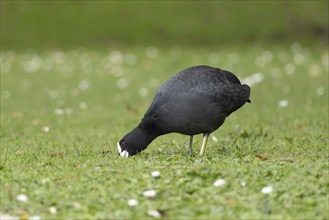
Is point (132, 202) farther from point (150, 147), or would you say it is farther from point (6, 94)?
point (6, 94)

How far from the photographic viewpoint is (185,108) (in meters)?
9.89

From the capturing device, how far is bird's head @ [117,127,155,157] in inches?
398

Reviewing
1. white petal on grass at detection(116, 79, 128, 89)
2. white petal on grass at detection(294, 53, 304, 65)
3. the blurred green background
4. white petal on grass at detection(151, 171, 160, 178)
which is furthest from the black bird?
the blurred green background

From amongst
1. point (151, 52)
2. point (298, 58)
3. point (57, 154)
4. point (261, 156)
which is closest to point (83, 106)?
point (57, 154)

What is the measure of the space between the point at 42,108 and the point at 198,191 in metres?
10.9

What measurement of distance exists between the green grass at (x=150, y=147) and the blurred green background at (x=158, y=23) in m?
4.93

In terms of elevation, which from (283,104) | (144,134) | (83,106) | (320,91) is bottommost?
(144,134)

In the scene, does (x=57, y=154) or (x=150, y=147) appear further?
(x=150, y=147)

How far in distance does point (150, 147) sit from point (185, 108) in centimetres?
210

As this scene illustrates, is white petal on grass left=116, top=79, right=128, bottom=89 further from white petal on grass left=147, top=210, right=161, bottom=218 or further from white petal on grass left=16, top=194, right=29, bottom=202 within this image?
white petal on grass left=147, top=210, right=161, bottom=218

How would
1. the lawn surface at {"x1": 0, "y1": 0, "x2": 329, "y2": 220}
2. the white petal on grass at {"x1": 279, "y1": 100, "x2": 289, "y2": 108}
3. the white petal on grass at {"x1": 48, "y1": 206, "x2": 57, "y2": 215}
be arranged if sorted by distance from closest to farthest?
the white petal on grass at {"x1": 48, "y1": 206, "x2": 57, "y2": 215}
the lawn surface at {"x1": 0, "y1": 0, "x2": 329, "y2": 220}
the white petal on grass at {"x1": 279, "y1": 100, "x2": 289, "y2": 108}

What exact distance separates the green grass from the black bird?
0.31 m

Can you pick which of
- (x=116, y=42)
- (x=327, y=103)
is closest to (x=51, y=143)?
(x=327, y=103)

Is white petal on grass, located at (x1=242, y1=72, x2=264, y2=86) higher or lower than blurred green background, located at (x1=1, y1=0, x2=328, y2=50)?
lower
